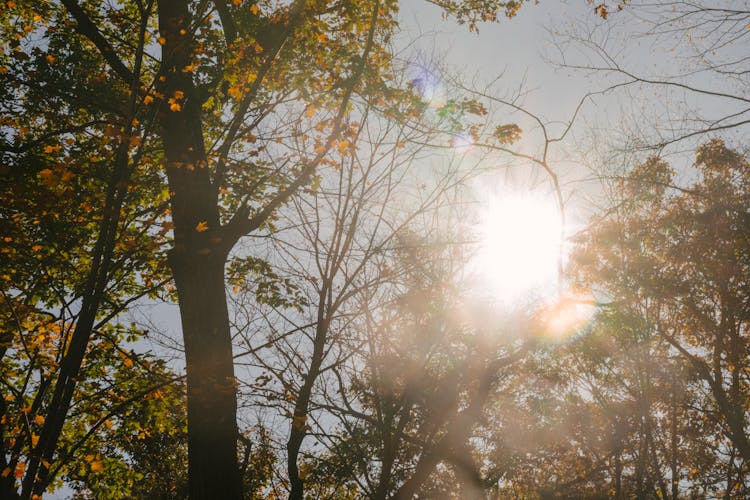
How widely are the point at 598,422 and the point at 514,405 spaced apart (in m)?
3.68

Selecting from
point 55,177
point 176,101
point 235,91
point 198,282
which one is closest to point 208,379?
point 198,282

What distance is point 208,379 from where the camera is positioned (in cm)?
478

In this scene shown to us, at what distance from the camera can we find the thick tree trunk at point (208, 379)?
179 inches

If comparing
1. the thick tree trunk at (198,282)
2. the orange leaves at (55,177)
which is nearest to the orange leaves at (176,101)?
the thick tree trunk at (198,282)

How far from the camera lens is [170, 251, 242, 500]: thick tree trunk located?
4.56 metres

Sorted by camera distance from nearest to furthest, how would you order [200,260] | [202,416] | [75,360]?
[75,360] < [202,416] < [200,260]

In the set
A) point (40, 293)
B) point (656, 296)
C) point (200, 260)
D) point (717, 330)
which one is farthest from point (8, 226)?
point (717, 330)

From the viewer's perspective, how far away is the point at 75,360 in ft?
9.48

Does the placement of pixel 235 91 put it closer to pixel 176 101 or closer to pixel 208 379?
pixel 176 101

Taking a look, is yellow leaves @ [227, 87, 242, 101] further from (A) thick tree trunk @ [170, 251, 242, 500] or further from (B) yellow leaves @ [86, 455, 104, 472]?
(B) yellow leaves @ [86, 455, 104, 472]

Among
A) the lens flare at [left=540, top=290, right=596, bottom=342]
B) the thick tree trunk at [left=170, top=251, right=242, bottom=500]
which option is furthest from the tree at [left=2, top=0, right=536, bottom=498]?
the lens flare at [left=540, top=290, right=596, bottom=342]

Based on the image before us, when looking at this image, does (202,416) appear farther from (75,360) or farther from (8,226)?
(8,226)

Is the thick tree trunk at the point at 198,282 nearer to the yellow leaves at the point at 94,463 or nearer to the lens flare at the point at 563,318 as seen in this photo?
the yellow leaves at the point at 94,463

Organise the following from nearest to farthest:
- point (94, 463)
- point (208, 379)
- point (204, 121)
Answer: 1. point (208, 379)
2. point (94, 463)
3. point (204, 121)
